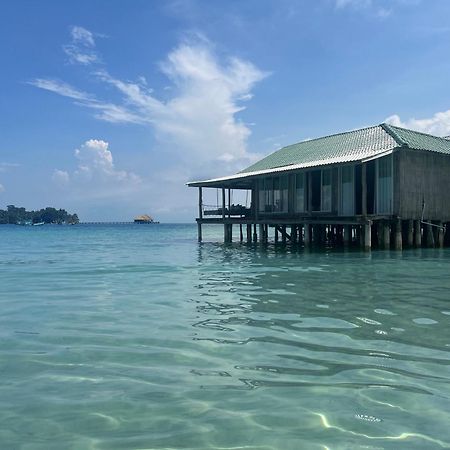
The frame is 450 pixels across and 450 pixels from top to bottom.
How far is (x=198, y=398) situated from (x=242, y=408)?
0.44m

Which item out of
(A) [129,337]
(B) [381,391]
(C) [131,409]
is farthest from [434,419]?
(A) [129,337]

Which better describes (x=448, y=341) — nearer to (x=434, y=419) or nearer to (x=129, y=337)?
(x=434, y=419)

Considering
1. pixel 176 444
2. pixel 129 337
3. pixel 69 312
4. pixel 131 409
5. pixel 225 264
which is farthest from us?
pixel 225 264

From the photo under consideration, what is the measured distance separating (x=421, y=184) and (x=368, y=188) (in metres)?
2.41

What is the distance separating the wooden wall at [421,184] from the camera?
69.5ft

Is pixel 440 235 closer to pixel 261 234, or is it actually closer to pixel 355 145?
pixel 355 145

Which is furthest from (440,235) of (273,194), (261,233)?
(261,233)

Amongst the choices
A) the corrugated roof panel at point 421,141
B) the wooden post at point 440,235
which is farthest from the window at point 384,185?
the wooden post at point 440,235

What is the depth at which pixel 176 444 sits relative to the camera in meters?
3.41

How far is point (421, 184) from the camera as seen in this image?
22047mm

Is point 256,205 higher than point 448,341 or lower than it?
higher

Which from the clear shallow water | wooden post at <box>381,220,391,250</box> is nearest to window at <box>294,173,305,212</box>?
wooden post at <box>381,220,391,250</box>

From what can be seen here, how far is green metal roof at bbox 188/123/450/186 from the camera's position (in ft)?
69.9

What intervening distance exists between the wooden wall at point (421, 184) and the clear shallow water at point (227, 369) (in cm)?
1191
